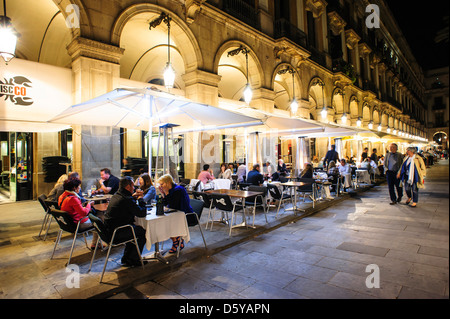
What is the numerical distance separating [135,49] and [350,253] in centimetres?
1132

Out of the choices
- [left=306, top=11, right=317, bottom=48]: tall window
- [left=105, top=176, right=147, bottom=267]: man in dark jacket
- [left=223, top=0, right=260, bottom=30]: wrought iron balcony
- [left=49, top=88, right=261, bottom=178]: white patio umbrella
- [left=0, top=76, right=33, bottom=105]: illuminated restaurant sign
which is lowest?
[left=105, top=176, right=147, bottom=267]: man in dark jacket

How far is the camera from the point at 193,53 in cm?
963

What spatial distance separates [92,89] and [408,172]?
939cm

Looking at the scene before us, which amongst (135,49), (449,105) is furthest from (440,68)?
(135,49)

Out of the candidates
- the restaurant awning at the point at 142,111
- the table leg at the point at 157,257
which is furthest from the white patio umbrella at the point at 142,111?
the table leg at the point at 157,257

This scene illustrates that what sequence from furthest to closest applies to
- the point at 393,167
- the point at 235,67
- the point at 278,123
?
the point at 235,67, the point at 278,123, the point at 393,167

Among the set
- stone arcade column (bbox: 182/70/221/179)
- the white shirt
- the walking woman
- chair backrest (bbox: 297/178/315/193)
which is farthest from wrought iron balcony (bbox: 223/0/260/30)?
the walking woman

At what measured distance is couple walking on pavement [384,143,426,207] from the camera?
7.54m

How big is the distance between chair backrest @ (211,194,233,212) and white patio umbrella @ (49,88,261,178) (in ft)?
6.17

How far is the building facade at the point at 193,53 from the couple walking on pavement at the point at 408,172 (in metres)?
3.02

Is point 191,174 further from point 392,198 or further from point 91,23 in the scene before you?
point 392,198

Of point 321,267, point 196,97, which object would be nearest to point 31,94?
point 196,97

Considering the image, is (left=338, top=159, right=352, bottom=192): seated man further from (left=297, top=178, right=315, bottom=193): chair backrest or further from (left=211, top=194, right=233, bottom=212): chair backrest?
(left=211, top=194, right=233, bottom=212): chair backrest

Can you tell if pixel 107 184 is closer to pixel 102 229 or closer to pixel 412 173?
pixel 102 229
